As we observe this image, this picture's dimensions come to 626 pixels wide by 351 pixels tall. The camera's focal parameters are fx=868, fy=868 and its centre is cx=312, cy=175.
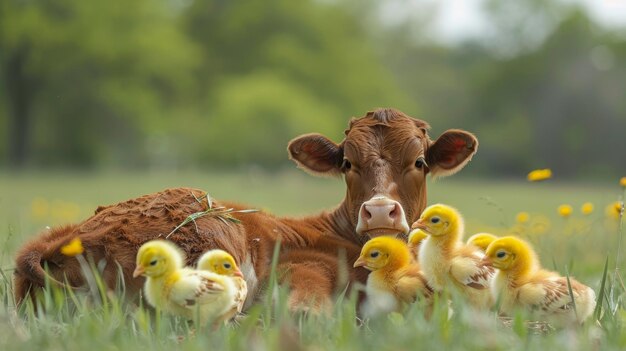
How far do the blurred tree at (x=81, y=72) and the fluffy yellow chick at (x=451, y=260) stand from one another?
38.8 metres

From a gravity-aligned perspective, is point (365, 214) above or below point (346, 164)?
below

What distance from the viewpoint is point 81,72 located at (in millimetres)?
43250

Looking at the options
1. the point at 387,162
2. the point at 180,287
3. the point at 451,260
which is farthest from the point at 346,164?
the point at 180,287

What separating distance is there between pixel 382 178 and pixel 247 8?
163 ft

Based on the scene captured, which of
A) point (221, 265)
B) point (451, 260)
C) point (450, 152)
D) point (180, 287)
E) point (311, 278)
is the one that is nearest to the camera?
point (180, 287)

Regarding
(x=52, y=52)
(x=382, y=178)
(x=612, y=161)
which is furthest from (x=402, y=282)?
(x=612, y=161)

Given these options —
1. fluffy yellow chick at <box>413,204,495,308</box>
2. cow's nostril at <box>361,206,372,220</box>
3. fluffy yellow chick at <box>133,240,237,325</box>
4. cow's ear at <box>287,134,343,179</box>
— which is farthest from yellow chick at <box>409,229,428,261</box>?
fluffy yellow chick at <box>133,240,237,325</box>

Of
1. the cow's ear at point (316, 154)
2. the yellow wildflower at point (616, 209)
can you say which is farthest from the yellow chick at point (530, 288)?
the cow's ear at point (316, 154)

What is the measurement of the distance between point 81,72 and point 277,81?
37.6 feet

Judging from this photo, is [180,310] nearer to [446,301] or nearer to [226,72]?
[446,301]

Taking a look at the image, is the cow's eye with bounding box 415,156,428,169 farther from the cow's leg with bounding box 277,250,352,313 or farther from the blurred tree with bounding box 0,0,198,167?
the blurred tree with bounding box 0,0,198,167

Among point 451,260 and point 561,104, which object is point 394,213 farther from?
point 561,104

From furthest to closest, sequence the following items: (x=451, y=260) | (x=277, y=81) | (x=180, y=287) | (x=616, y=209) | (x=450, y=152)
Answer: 1. (x=277, y=81)
2. (x=450, y=152)
3. (x=616, y=209)
4. (x=451, y=260)
5. (x=180, y=287)

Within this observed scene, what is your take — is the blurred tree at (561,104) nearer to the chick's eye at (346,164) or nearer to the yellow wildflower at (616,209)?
the yellow wildflower at (616,209)
